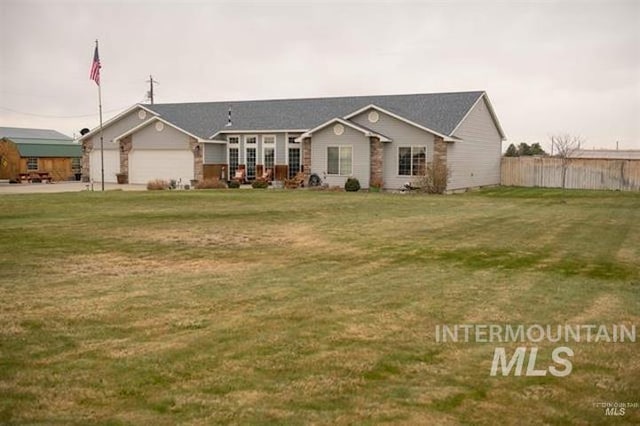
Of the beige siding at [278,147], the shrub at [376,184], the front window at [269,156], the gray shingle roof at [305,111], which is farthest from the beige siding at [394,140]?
the front window at [269,156]

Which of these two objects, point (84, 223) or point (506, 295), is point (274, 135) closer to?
point (84, 223)

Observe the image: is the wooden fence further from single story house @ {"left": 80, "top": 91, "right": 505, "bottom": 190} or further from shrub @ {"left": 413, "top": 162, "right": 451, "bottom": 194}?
shrub @ {"left": 413, "top": 162, "right": 451, "bottom": 194}

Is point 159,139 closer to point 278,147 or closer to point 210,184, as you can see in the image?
point 210,184

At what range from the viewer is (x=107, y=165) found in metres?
41.5

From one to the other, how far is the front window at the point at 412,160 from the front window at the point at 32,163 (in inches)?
1199

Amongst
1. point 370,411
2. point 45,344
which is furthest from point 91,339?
point 370,411

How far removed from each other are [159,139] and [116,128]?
5.24m

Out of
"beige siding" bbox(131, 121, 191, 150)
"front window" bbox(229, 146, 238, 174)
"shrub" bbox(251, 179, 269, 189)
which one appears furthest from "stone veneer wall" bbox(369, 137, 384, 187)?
"beige siding" bbox(131, 121, 191, 150)

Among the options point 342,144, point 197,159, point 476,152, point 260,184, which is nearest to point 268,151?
point 260,184

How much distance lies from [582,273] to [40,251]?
9.35 metres

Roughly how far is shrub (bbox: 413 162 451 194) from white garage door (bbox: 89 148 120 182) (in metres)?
21.6

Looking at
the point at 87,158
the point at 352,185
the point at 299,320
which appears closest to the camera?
the point at 299,320

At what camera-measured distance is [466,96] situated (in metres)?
35.1

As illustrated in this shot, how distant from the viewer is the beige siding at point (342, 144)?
32.4 m
